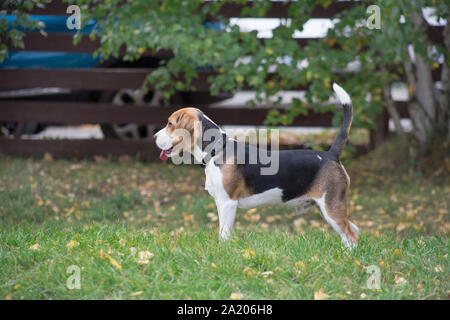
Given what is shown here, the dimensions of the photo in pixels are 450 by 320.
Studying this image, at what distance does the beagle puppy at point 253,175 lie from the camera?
13.5 ft

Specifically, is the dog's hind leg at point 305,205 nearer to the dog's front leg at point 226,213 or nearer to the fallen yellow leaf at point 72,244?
the dog's front leg at point 226,213

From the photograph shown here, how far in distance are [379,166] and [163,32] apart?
3939mm

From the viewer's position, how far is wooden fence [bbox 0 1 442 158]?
8.35m

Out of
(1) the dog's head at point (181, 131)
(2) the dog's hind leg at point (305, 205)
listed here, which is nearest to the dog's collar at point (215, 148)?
(1) the dog's head at point (181, 131)

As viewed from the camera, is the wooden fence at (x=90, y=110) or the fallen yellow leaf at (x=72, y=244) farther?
the wooden fence at (x=90, y=110)

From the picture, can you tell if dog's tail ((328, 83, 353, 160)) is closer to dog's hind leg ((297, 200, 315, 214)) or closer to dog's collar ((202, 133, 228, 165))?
dog's hind leg ((297, 200, 315, 214))

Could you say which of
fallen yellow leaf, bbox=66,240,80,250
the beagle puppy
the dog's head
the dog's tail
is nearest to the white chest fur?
the beagle puppy

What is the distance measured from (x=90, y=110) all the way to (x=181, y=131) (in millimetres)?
4881

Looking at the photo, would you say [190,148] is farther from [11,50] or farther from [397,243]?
[11,50]

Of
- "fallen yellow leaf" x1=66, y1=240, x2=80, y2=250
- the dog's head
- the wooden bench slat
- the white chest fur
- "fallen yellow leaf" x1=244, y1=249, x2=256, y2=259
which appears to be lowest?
the wooden bench slat

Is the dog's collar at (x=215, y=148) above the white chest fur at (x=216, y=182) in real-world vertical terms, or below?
above

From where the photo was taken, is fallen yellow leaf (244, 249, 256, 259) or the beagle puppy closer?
fallen yellow leaf (244, 249, 256, 259)

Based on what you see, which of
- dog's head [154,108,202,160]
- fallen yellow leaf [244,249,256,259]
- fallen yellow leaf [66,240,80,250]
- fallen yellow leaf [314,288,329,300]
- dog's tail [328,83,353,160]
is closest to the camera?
fallen yellow leaf [314,288,329,300]
